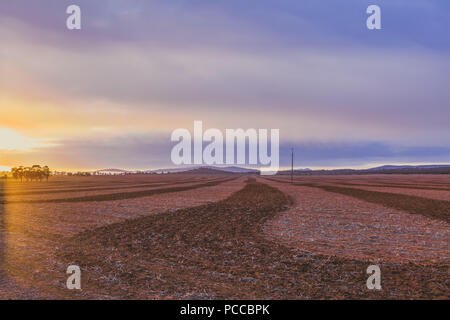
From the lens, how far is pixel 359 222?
2075cm

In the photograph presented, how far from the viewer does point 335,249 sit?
1376 centimetres

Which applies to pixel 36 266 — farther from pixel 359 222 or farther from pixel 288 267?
pixel 359 222

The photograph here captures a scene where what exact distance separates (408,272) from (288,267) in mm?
4103

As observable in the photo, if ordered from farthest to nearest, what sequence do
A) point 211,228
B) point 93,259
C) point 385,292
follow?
point 211,228, point 93,259, point 385,292

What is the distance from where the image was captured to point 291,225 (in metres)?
19.4
